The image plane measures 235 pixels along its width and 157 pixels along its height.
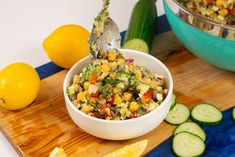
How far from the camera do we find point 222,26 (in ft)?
4.84

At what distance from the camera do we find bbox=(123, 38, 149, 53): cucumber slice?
70.9 inches

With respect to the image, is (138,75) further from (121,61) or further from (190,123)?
(190,123)

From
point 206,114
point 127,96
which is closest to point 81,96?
point 127,96

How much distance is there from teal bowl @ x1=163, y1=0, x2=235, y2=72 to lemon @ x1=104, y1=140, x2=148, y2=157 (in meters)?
0.40

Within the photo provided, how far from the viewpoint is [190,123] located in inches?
61.0

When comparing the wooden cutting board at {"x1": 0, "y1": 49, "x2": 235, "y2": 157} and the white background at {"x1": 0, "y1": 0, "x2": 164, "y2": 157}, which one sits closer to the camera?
the wooden cutting board at {"x1": 0, "y1": 49, "x2": 235, "y2": 157}

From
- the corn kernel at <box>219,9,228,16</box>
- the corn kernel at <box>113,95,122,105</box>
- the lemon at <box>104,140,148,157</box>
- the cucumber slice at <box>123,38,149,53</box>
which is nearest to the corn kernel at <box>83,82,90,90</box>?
the corn kernel at <box>113,95,122,105</box>

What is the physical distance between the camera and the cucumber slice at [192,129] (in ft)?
4.98

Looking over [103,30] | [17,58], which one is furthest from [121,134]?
[17,58]

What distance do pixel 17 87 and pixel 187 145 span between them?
57 centimetres

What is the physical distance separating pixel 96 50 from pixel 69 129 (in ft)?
0.89

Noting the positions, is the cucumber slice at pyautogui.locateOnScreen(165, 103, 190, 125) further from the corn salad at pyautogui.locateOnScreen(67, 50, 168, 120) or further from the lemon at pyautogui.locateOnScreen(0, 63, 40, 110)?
the lemon at pyautogui.locateOnScreen(0, 63, 40, 110)

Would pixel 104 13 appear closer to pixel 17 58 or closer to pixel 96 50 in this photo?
pixel 96 50

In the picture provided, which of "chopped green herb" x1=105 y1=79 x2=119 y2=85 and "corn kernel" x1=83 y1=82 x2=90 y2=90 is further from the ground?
"chopped green herb" x1=105 y1=79 x2=119 y2=85
